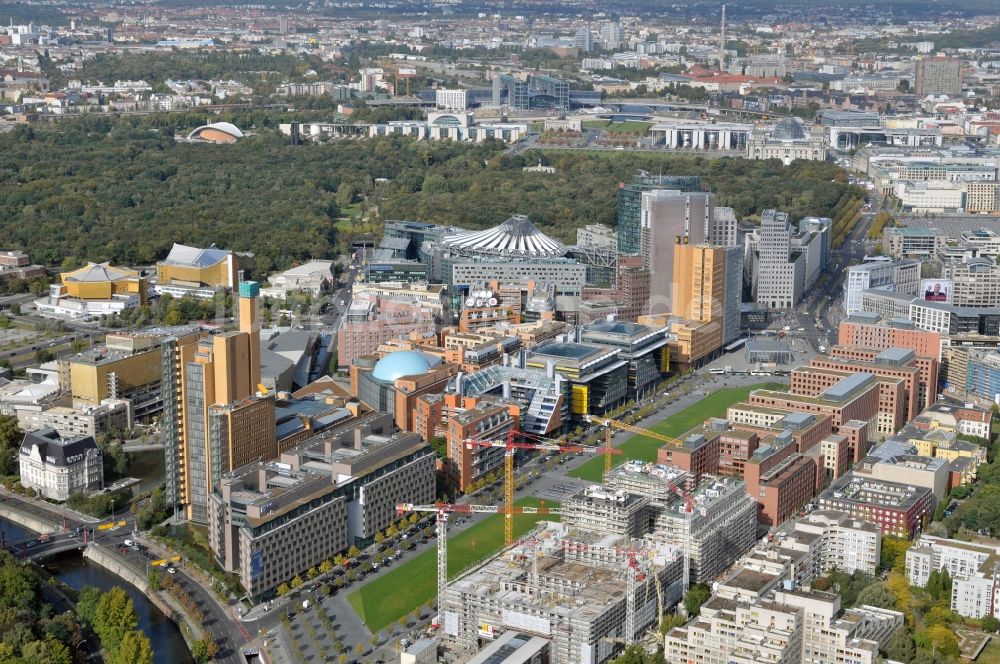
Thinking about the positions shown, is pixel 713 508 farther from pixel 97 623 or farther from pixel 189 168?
pixel 189 168

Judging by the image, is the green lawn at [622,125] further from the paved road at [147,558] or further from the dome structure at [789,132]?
the paved road at [147,558]

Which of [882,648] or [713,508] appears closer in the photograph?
[882,648]

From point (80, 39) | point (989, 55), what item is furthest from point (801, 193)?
point (80, 39)

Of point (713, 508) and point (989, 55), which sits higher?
point (989, 55)

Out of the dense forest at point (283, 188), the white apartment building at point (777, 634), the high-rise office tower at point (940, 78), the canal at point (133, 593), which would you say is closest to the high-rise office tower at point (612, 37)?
the high-rise office tower at point (940, 78)

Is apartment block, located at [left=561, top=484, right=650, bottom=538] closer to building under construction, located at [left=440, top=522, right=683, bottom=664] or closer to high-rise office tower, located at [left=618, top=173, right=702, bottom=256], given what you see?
building under construction, located at [left=440, top=522, right=683, bottom=664]
